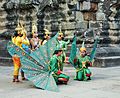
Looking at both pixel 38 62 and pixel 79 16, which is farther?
pixel 79 16

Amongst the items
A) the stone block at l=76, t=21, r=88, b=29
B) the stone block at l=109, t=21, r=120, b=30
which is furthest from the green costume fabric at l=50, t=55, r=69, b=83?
the stone block at l=109, t=21, r=120, b=30

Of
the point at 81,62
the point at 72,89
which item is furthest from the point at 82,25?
the point at 72,89

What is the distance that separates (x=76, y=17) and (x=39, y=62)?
20.3 ft

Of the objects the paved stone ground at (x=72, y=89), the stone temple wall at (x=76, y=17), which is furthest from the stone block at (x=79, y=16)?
the paved stone ground at (x=72, y=89)

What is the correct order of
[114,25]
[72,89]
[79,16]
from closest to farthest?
[72,89] < [79,16] < [114,25]

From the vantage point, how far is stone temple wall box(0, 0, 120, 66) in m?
14.2

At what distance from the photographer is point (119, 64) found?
13.6m

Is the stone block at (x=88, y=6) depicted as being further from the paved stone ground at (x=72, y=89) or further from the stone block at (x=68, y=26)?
the paved stone ground at (x=72, y=89)

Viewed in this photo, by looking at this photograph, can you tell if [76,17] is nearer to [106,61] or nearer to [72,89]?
[106,61]

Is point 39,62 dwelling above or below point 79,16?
below

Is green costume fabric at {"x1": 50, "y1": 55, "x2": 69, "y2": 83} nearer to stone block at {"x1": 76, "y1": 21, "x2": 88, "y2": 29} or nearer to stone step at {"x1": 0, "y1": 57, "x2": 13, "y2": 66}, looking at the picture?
stone block at {"x1": 76, "y1": 21, "x2": 88, "y2": 29}

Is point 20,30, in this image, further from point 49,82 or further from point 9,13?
point 9,13

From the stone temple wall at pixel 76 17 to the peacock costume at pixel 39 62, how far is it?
17.0 feet

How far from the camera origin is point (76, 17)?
565 inches
